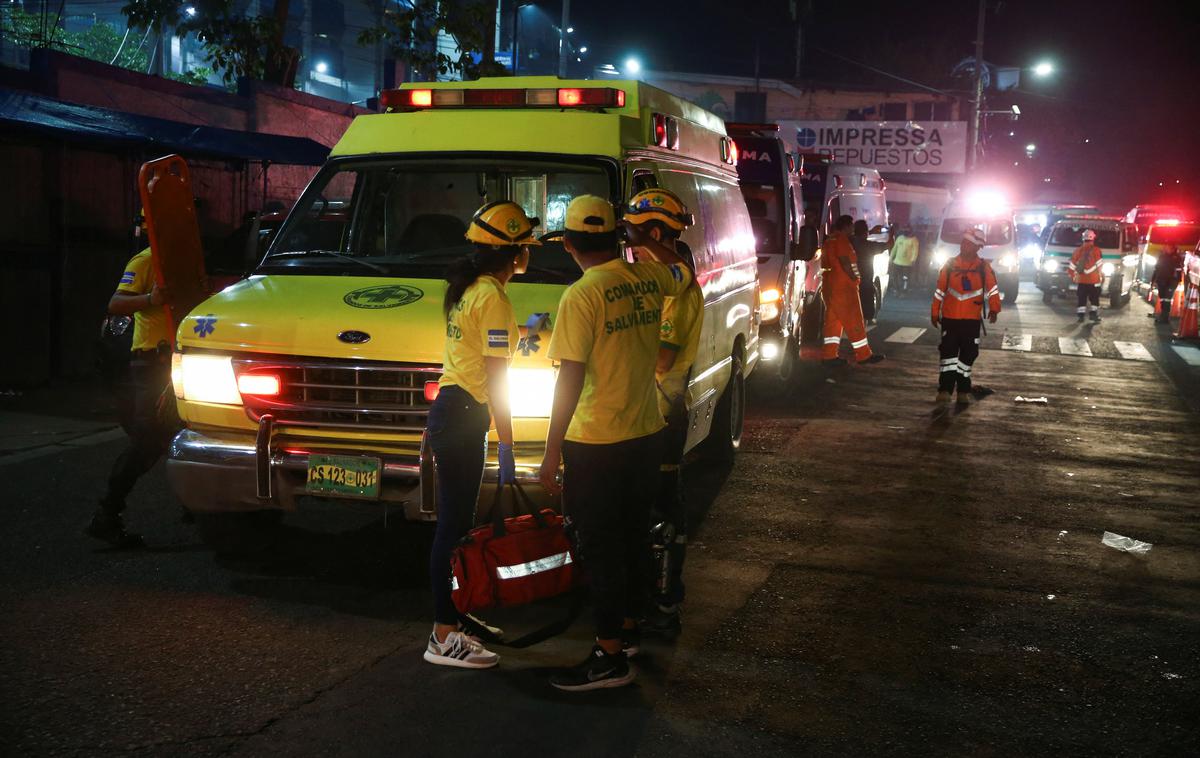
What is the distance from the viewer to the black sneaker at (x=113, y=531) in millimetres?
6840

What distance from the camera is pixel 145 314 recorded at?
23.1 ft

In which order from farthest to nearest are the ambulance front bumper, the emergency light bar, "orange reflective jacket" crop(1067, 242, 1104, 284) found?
"orange reflective jacket" crop(1067, 242, 1104, 284) → the emergency light bar → the ambulance front bumper

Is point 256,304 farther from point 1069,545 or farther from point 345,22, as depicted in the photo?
point 345,22

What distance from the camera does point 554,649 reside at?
544 centimetres

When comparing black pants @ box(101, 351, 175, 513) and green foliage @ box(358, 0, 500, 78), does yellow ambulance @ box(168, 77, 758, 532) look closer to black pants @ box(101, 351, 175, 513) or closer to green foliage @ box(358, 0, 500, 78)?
black pants @ box(101, 351, 175, 513)

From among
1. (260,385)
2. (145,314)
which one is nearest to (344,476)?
(260,385)

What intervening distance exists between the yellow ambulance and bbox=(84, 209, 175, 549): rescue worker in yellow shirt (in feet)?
2.15

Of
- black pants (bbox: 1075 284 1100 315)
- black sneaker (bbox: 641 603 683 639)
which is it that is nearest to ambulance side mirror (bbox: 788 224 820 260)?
black sneaker (bbox: 641 603 683 639)

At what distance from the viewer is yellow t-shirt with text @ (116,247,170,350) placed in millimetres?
7012

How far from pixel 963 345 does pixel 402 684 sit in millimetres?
10040

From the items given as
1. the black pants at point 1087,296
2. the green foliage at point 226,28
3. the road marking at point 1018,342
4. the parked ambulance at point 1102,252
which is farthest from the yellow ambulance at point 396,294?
the parked ambulance at point 1102,252

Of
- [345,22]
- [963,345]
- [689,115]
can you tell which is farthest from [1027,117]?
[689,115]

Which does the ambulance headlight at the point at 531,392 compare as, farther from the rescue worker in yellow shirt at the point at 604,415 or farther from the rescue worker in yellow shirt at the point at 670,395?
the rescue worker in yellow shirt at the point at 604,415

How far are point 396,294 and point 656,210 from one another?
1535 millimetres
